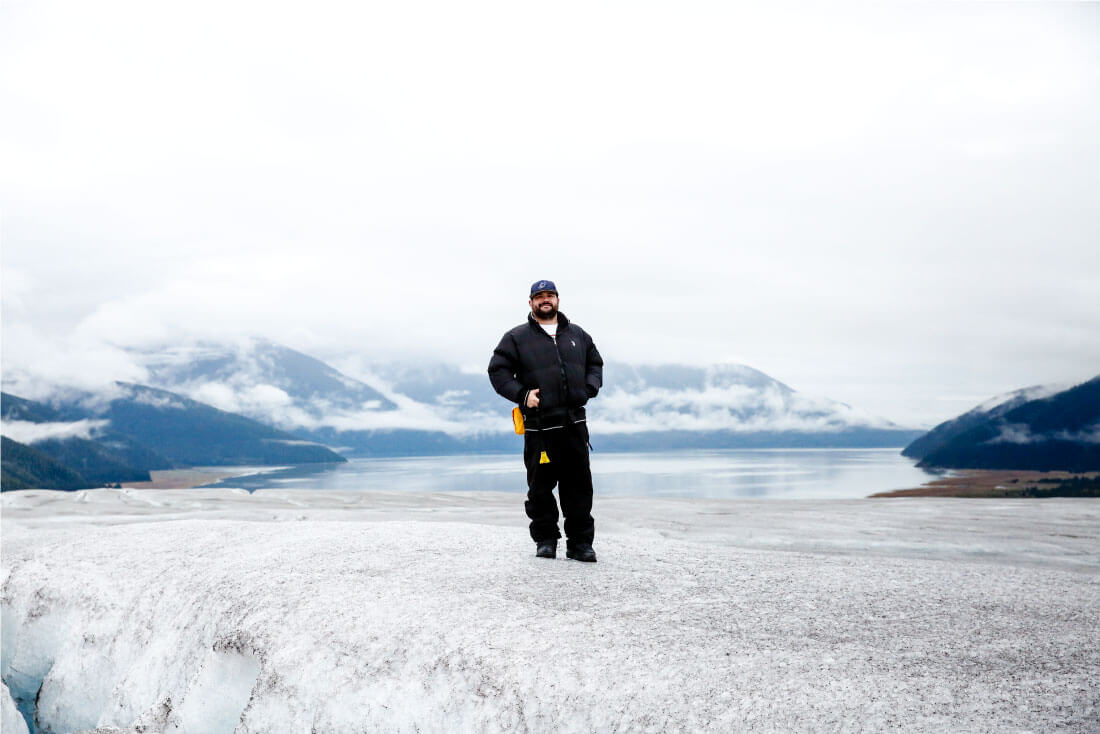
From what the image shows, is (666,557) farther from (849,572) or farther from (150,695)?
(150,695)

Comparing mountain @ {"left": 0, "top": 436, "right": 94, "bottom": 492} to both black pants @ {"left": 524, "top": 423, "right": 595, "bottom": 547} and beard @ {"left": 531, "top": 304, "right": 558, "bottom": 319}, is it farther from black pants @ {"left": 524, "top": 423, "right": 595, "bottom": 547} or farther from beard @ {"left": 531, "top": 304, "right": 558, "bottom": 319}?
beard @ {"left": 531, "top": 304, "right": 558, "bottom": 319}

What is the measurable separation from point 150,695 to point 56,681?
1705 mm

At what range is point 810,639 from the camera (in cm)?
467

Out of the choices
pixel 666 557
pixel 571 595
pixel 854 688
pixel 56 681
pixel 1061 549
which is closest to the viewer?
pixel 854 688

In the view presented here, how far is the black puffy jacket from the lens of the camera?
23.0 ft

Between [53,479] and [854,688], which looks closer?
[854,688]

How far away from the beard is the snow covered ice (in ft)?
8.12

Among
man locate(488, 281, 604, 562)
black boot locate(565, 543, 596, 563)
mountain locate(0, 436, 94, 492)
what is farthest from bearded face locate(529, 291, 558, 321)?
mountain locate(0, 436, 94, 492)

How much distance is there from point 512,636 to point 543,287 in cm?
369

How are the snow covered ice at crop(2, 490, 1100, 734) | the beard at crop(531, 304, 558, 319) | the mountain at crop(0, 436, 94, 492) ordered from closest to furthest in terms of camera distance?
the snow covered ice at crop(2, 490, 1100, 734)
the beard at crop(531, 304, 558, 319)
the mountain at crop(0, 436, 94, 492)

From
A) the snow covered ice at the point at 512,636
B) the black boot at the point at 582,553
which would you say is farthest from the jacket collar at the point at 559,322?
the snow covered ice at the point at 512,636

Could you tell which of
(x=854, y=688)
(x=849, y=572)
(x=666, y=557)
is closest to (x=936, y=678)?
(x=854, y=688)

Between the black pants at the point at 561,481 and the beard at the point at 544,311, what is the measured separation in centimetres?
116

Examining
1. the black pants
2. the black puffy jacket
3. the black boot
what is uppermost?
the black puffy jacket
